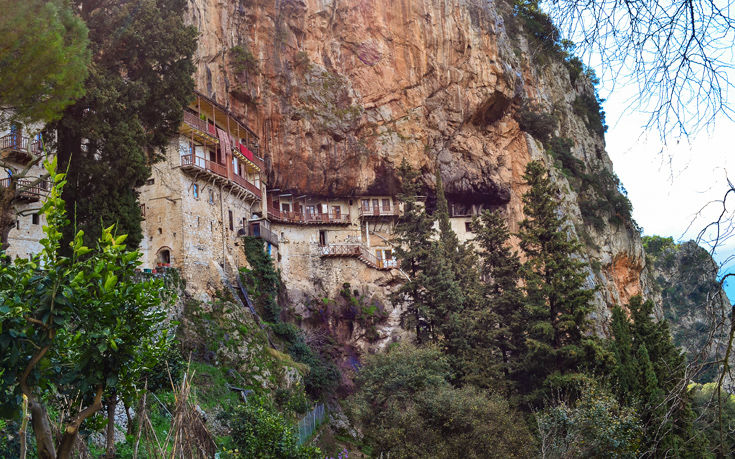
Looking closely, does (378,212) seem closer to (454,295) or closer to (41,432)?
(454,295)

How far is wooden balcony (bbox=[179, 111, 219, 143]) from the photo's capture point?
28289mm

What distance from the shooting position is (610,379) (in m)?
22.6

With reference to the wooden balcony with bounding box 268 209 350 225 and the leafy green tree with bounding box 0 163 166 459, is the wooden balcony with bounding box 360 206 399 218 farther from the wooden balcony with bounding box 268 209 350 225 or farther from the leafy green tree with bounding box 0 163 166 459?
the leafy green tree with bounding box 0 163 166 459

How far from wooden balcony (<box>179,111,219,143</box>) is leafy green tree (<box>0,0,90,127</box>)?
15428mm

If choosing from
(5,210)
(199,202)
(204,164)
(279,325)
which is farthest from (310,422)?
(204,164)

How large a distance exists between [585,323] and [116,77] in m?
20.4

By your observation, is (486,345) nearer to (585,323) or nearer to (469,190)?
(585,323)

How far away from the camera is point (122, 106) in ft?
56.5

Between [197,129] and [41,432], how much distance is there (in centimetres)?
2499

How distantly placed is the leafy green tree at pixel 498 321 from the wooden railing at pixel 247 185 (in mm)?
14180

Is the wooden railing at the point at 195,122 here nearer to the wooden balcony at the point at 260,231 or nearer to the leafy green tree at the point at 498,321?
the wooden balcony at the point at 260,231

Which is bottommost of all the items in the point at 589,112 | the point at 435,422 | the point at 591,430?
the point at 591,430

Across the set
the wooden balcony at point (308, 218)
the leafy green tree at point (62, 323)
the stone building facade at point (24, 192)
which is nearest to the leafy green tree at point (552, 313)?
the wooden balcony at point (308, 218)

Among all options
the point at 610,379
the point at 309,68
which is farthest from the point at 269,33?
A: the point at 610,379
